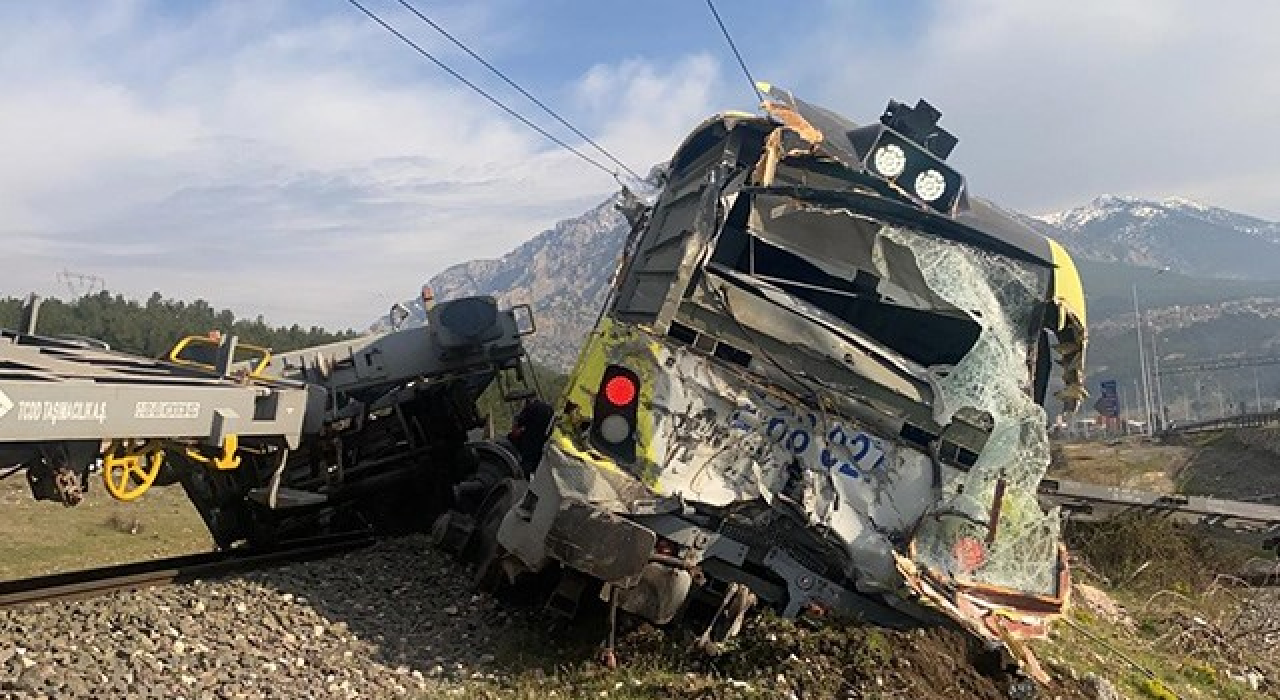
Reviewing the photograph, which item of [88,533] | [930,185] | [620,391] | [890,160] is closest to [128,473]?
[620,391]

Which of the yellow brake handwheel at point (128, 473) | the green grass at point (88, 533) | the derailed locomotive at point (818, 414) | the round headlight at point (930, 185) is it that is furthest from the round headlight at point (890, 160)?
the green grass at point (88, 533)

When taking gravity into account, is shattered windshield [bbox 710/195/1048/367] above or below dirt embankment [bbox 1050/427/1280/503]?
below

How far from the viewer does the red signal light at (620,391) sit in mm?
4848

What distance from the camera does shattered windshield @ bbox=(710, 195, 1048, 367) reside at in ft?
17.0

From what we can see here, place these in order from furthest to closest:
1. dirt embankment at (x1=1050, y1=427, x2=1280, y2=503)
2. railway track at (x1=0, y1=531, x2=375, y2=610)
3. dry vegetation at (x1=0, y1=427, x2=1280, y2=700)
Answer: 1. dirt embankment at (x1=1050, y1=427, x2=1280, y2=503)
2. railway track at (x1=0, y1=531, x2=375, y2=610)
3. dry vegetation at (x1=0, y1=427, x2=1280, y2=700)

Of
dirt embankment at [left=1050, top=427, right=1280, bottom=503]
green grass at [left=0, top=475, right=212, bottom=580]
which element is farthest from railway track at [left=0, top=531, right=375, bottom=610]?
dirt embankment at [left=1050, top=427, right=1280, bottom=503]

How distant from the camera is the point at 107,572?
651 cm

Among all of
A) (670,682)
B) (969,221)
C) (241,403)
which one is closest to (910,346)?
(969,221)

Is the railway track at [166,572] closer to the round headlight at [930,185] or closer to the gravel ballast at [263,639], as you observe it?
the gravel ballast at [263,639]

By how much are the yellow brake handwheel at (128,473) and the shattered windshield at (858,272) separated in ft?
8.59

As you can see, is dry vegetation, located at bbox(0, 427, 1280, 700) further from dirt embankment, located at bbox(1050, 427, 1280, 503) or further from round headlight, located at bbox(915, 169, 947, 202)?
dirt embankment, located at bbox(1050, 427, 1280, 503)

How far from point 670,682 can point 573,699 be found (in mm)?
423

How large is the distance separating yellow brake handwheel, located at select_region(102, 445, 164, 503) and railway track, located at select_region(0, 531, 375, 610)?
139 cm

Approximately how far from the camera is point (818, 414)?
4.93 metres
